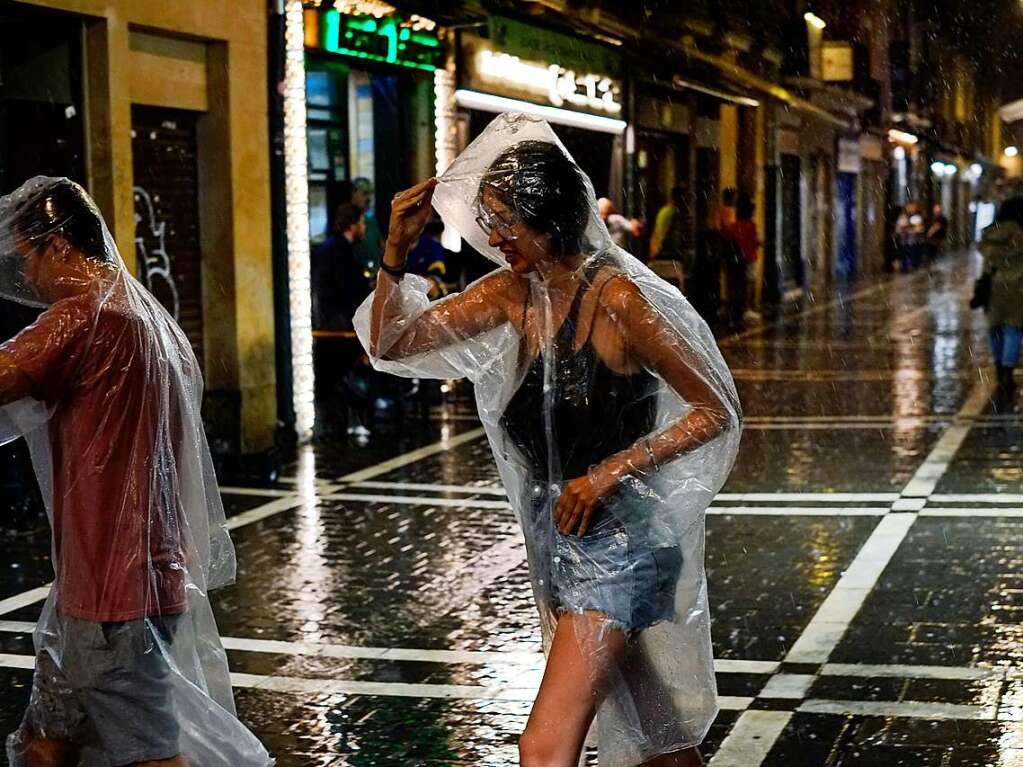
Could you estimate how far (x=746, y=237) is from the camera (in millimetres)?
25328

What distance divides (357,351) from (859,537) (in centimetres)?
543

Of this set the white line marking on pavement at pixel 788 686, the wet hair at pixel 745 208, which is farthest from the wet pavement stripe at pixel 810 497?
the wet hair at pixel 745 208

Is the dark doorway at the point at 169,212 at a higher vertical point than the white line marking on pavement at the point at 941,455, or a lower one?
higher

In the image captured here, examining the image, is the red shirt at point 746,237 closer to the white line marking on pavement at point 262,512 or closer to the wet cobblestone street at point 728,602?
the wet cobblestone street at point 728,602

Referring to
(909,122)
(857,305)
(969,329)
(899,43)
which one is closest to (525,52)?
(969,329)

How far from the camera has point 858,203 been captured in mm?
47406

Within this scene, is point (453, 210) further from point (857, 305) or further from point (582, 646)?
point (857, 305)

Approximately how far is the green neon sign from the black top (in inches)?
440

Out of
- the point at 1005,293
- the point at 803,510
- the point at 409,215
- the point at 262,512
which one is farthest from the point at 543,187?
the point at 1005,293

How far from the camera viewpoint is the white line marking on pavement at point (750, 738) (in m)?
5.20

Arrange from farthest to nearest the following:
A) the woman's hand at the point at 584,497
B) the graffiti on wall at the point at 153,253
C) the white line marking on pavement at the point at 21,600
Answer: the graffiti on wall at the point at 153,253 < the white line marking on pavement at the point at 21,600 < the woman's hand at the point at 584,497

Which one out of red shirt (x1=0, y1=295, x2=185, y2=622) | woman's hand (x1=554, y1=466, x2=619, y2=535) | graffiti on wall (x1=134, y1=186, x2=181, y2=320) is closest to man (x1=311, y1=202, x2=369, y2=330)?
graffiti on wall (x1=134, y1=186, x2=181, y2=320)

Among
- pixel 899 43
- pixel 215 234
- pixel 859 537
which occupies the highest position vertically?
pixel 899 43

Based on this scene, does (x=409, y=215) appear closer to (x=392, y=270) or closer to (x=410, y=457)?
(x=392, y=270)
